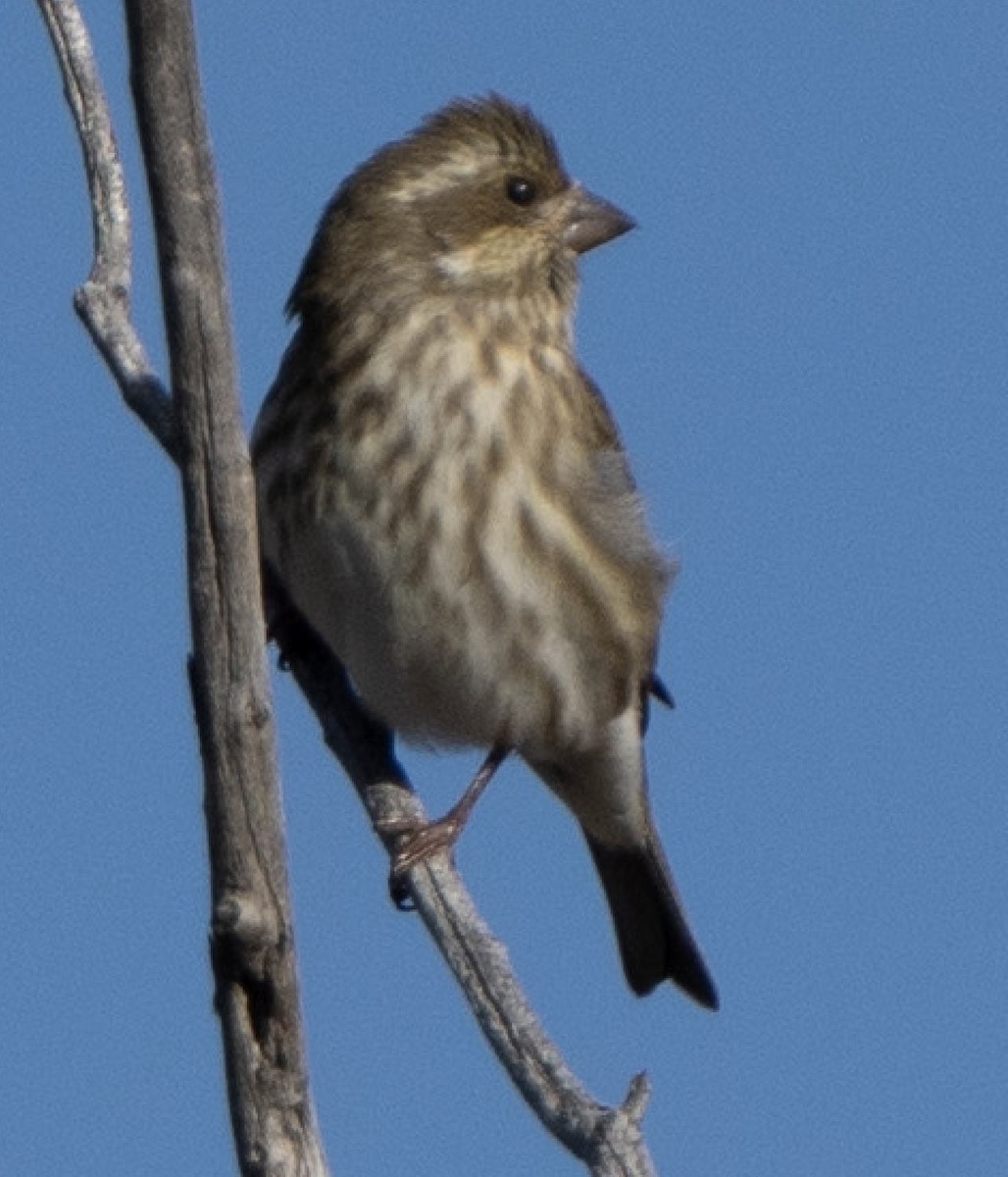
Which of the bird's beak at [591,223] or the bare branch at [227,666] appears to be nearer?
the bare branch at [227,666]

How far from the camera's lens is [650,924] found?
793cm

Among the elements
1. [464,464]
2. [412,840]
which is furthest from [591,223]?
[412,840]

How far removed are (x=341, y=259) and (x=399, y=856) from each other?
177 cm

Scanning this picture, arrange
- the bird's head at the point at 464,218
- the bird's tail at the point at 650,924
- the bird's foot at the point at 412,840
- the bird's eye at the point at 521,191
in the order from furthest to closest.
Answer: the bird's tail at the point at 650,924, the bird's eye at the point at 521,191, the bird's head at the point at 464,218, the bird's foot at the point at 412,840

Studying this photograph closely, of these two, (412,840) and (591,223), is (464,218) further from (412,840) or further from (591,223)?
(412,840)

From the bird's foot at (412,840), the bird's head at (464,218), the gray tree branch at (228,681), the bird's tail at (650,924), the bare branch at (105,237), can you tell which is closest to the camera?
the gray tree branch at (228,681)

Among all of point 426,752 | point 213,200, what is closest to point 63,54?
point 213,200

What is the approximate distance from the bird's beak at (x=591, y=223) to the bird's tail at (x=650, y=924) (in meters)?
1.91

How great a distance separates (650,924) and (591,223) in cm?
223

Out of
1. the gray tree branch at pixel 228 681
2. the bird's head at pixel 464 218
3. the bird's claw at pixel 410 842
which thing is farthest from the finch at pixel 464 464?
the gray tree branch at pixel 228 681

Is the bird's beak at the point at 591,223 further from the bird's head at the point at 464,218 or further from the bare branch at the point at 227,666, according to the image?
the bare branch at the point at 227,666

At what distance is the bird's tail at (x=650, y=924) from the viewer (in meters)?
7.86

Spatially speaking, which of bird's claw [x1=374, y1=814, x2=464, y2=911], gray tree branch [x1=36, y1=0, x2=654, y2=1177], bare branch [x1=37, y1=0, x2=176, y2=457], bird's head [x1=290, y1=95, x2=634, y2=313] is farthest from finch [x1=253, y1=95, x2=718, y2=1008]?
gray tree branch [x1=36, y1=0, x2=654, y2=1177]

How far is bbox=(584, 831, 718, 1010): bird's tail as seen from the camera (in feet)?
25.8
